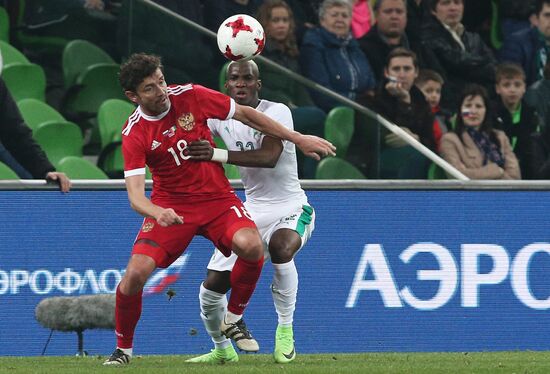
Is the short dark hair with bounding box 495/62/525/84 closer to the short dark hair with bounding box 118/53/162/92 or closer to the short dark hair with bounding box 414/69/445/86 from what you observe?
the short dark hair with bounding box 414/69/445/86

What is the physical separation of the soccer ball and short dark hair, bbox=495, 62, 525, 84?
198 inches

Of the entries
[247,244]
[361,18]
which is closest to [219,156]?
[247,244]

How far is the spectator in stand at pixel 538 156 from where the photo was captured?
1287 centimetres

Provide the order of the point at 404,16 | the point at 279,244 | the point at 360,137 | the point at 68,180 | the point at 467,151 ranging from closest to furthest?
the point at 279,244
the point at 68,180
the point at 360,137
the point at 467,151
the point at 404,16

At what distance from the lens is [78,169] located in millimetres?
11586

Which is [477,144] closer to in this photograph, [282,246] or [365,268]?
[365,268]

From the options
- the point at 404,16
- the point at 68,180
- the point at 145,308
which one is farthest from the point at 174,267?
the point at 404,16

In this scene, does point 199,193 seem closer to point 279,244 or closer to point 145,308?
point 279,244

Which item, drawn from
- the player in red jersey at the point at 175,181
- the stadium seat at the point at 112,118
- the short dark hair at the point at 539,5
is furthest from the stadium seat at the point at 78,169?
the short dark hair at the point at 539,5

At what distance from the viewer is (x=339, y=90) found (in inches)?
496

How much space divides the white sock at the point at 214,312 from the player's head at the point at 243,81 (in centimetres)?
140

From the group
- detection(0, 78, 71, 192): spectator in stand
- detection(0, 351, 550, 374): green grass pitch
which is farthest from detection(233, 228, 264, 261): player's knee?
detection(0, 78, 71, 192): spectator in stand

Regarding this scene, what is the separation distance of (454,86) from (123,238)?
14.9 feet

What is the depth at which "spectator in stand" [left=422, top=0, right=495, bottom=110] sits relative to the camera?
13.8 meters
